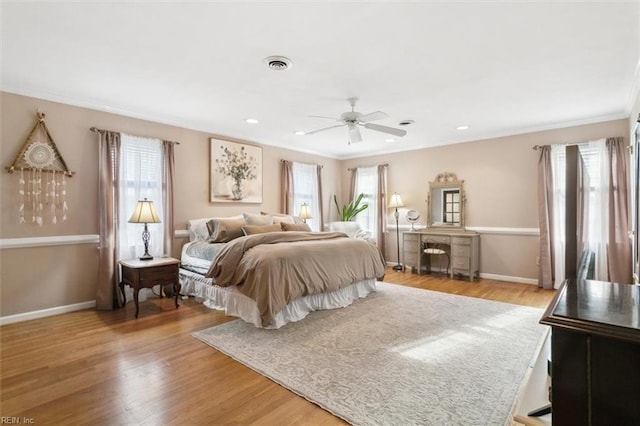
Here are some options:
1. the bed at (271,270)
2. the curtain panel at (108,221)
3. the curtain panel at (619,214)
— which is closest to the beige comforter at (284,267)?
the bed at (271,270)

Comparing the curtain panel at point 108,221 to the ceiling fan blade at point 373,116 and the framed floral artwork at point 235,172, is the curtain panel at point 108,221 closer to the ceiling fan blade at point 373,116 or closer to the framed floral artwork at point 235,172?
the framed floral artwork at point 235,172

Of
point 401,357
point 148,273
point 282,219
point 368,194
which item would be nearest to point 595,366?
point 401,357

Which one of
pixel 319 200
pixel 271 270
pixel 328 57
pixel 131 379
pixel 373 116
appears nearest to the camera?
pixel 131 379

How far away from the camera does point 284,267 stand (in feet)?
10.8

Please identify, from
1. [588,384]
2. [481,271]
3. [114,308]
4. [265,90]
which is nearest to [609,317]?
[588,384]

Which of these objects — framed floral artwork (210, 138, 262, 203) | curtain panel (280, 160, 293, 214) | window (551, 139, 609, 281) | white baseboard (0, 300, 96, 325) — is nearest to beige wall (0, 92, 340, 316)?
white baseboard (0, 300, 96, 325)

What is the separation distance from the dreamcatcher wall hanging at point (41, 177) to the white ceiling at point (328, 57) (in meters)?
0.53

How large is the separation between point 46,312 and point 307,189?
180 inches

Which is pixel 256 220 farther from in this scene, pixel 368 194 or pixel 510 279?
pixel 510 279

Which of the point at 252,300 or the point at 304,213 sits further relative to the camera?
the point at 304,213

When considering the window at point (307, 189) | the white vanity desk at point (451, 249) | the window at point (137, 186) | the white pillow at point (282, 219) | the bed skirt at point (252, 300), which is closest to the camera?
the bed skirt at point (252, 300)

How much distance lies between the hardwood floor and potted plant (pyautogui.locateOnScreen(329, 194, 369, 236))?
3.72 meters

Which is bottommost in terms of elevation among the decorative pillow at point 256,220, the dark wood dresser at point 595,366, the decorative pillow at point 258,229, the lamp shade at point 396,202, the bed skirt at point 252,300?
the bed skirt at point 252,300

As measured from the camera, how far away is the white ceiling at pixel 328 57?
217 cm
